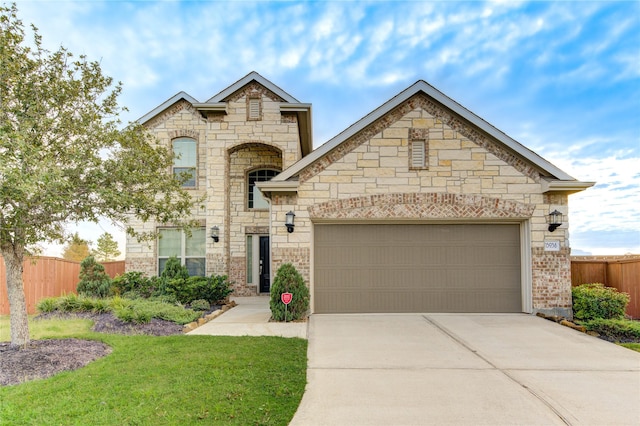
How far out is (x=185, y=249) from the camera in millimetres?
15297

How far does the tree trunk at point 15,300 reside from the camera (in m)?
6.43

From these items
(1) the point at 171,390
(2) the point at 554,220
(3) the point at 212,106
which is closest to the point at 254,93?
(3) the point at 212,106

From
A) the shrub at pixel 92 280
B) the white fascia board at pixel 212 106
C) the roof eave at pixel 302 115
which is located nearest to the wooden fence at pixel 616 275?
the roof eave at pixel 302 115

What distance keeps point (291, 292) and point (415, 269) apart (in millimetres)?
3265

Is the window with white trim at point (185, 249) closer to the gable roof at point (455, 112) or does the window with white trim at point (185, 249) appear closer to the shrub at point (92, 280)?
the shrub at point (92, 280)

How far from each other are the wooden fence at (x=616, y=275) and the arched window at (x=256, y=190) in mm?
10539

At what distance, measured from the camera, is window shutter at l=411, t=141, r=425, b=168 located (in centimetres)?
1013

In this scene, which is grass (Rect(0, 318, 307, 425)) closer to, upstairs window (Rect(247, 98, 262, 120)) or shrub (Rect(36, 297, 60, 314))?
shrub (Rect(36, 297, 60, 314))

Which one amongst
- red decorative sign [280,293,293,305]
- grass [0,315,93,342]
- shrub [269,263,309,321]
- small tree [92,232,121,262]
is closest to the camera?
grass [0,315,93,342]

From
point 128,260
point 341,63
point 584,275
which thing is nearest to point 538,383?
point 584,275

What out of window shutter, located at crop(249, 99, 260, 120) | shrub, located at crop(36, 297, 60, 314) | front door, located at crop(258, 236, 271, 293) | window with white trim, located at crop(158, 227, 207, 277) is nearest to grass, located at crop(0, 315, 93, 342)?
shrub, located at crop(36, 297, 60, 314)

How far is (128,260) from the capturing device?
1522 cm

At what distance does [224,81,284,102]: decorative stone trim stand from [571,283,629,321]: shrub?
11109 millimetres

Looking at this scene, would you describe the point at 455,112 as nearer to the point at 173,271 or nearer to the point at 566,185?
the point at 566,185
